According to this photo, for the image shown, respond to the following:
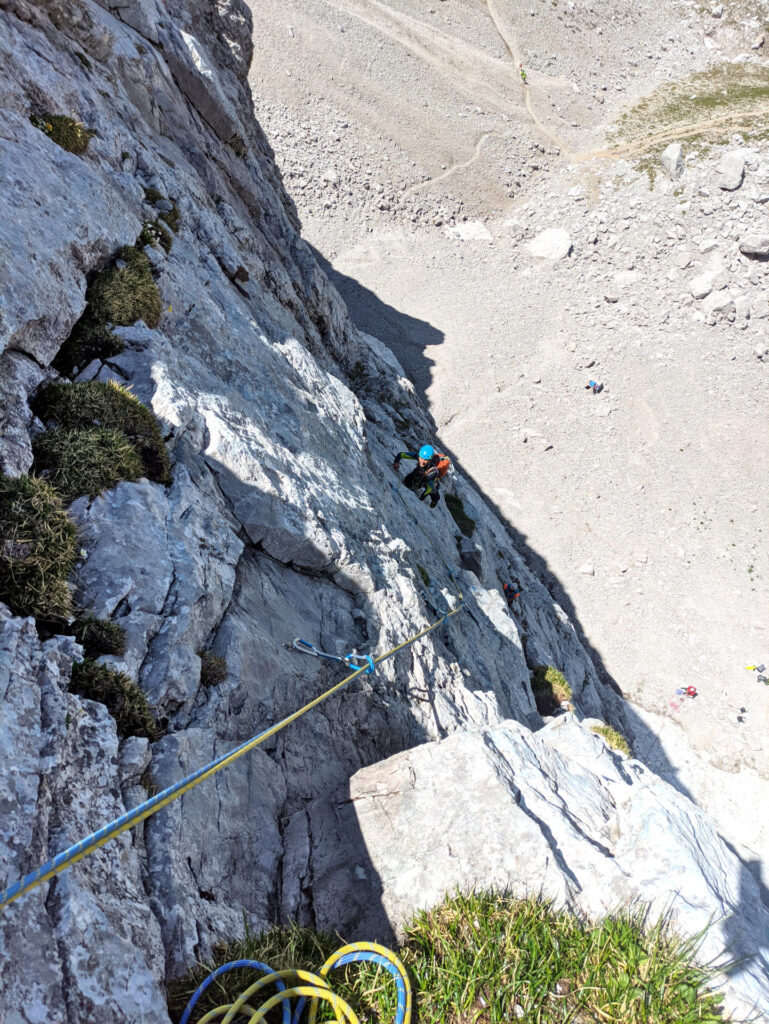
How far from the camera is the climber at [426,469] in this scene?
832 inches

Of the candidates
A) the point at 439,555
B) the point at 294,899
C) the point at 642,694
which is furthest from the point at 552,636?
the point at 294,899

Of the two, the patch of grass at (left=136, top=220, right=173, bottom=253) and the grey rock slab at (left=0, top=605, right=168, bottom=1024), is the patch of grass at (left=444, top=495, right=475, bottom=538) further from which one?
the grey rock slab at (left=0, top=605, right=168, bottom=1024)

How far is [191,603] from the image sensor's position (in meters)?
7.95

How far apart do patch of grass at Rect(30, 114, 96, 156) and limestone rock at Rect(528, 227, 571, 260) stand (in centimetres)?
5687

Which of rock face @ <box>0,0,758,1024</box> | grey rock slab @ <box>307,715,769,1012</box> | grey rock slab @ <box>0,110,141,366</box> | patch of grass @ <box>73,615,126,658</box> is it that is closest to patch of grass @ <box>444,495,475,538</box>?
rock face @ <box>0,0,758,1024</box>

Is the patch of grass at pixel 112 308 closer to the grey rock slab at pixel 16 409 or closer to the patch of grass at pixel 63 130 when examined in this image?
the grey rock slab at pixel 16 409

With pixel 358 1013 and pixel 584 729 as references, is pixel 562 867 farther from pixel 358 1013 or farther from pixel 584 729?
pixel 584 729

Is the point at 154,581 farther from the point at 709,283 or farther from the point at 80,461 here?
the point at 709,283

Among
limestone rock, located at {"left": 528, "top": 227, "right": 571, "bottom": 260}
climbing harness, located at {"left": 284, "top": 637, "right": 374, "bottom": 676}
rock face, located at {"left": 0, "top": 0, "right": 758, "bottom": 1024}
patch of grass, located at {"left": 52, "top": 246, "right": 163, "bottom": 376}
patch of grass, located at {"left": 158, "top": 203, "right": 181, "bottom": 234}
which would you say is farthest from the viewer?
limestone rock, located at {"left": 528, "top": 227, "right": 571, "bottom": 260}

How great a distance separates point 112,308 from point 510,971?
1203 cm

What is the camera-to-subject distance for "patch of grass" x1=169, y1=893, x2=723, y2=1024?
5.04m

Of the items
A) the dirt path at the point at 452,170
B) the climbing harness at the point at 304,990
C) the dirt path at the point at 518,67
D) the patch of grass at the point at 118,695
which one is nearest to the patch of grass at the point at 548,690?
the climbing harness at the point at 304,990

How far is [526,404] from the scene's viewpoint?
4850 centimetres

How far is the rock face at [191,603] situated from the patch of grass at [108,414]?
388 millimetres
